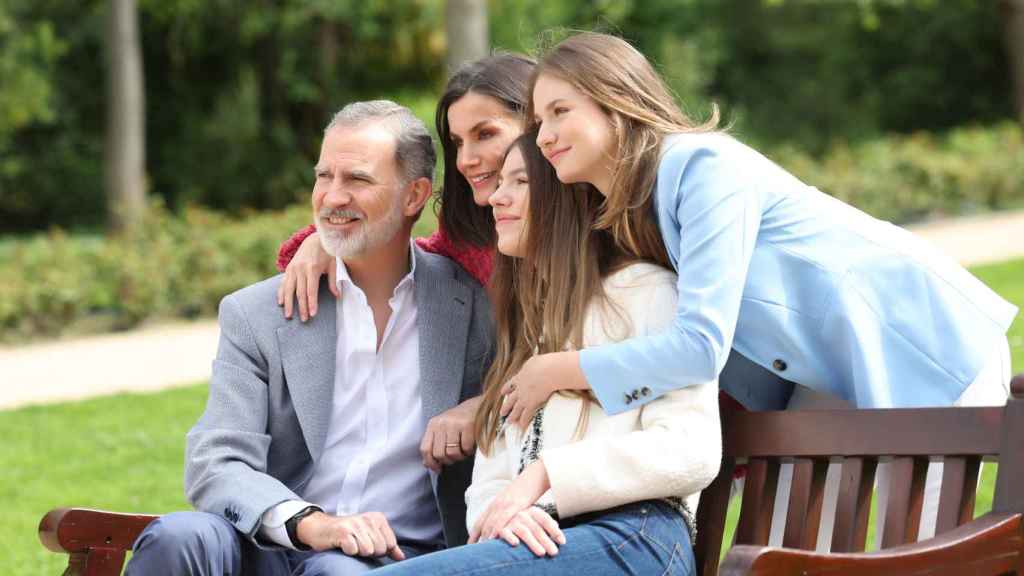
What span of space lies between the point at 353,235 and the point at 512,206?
54 centimetres

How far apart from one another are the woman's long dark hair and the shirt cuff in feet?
2.87

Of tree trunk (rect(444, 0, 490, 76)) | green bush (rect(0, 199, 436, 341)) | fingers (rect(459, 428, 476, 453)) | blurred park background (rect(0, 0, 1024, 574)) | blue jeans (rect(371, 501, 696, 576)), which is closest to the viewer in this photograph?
blue jeans (rect(371, 501, 696, 576))

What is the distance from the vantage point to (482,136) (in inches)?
140

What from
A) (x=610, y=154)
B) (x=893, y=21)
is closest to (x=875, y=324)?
(x=610, y=154)

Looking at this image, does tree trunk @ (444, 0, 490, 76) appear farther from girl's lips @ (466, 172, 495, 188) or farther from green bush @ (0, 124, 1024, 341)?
girl's lips @ (466, 172, 495, 188)

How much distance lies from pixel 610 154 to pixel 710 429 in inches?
23.7

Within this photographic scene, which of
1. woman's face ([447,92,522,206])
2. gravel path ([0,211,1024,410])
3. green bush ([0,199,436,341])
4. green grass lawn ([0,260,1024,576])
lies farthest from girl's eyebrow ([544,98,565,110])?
green bush ([0,199,436,341])

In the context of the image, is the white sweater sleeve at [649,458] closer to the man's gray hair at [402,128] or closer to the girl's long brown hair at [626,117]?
the girl's long brown hair at [626,117]

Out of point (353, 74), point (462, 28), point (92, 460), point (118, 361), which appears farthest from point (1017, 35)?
point (92, 460)

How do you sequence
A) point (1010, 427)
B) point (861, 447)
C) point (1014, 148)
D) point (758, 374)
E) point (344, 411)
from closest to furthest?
point (1010, 427) < point (861, 447) < point (758, 374) < point (344, 411) < point (1014, 148)

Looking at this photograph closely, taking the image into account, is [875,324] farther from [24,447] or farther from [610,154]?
[24,447]

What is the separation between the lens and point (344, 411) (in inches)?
137

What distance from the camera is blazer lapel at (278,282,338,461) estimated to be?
3.39 meters

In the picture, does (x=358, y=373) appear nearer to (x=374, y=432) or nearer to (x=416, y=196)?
(x=374, y=432)
